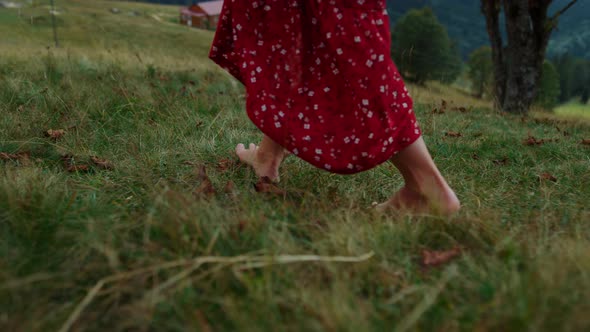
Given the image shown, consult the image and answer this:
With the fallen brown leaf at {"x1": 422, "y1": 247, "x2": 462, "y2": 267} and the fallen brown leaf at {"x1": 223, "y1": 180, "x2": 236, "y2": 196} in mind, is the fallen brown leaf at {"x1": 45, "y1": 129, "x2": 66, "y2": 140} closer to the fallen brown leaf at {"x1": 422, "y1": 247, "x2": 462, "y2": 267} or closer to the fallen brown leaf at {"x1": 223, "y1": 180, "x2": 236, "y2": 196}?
the fallen brown leaf at {"x1": 223, "y1": 180, "x2": 236, "y2": 196}

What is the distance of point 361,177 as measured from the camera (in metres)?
2.36

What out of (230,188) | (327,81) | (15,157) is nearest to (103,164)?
(15,157)

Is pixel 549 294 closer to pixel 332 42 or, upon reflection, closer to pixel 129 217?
pixel 332 42

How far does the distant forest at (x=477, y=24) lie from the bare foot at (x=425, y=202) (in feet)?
221

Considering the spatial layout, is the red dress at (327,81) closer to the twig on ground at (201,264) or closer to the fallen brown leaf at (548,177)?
the twig on ground at (201,264)

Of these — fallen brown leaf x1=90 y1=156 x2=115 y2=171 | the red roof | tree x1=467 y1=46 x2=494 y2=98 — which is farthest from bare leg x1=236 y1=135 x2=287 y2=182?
the red roof

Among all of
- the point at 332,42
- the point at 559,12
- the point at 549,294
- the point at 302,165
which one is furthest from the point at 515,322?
the point at 559,12

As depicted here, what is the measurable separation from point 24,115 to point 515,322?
3.25 m

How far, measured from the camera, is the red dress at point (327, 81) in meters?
1.63

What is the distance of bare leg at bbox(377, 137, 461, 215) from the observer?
1701 mm

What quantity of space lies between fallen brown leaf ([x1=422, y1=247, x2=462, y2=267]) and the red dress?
0.46m

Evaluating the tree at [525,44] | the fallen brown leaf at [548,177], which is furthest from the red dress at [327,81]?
the tree at [525,44]

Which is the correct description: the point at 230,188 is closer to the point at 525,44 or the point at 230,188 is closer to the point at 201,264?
the point at 201,264

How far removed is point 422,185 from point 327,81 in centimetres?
59
